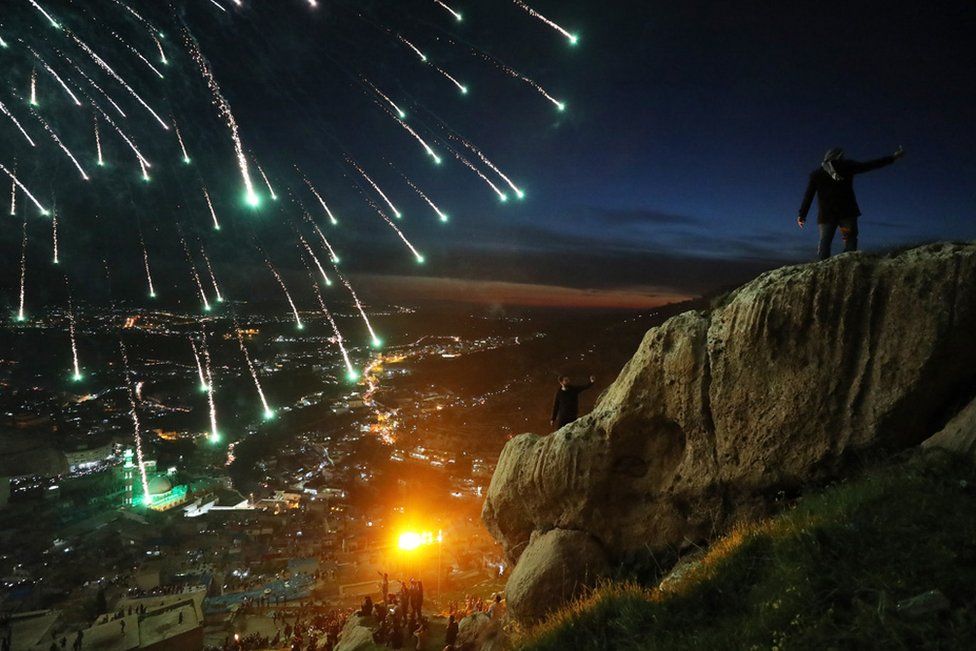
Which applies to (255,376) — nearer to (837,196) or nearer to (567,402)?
(567,402)

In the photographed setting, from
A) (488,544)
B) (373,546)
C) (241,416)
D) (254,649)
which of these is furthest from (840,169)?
(241,416)

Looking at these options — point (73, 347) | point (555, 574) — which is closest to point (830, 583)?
point (555, 574)

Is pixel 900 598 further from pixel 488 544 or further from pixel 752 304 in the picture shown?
pixel 488 544

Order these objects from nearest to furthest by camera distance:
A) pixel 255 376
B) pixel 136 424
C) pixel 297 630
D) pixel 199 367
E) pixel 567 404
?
pixel 567 404 → pixel 297 630 → pixel 136 424 → pixel 255 376 → pixel 199 367

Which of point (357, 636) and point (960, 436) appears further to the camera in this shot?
point (357, 636)

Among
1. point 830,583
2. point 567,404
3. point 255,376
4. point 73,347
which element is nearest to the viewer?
point 830,583

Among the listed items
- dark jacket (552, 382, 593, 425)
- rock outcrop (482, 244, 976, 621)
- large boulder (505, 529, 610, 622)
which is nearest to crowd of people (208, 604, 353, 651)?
large boulder (505, 529, 610, 622)

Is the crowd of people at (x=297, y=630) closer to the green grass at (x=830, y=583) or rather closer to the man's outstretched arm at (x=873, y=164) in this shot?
the green grass at (x=830, y=583)
